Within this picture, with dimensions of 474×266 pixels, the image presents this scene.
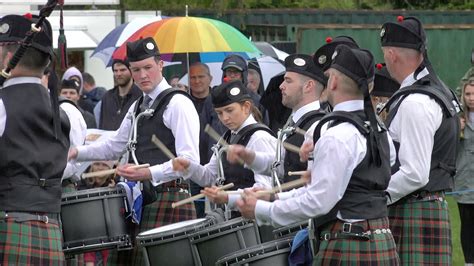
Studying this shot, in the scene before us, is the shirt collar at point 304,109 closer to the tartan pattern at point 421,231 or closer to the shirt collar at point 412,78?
the shirt collar at point 412,78

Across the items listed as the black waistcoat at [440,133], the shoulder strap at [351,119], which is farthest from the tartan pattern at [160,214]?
the shoulder strap at [351,119]

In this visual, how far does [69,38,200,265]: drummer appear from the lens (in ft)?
25.0

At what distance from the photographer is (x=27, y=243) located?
6.22 meters

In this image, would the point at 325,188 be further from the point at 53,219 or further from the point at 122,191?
the point at 122,191

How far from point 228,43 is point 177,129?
3.87 meters

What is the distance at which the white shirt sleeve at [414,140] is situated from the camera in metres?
6.56

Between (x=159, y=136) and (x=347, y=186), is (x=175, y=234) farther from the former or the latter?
(x=347, y=186)

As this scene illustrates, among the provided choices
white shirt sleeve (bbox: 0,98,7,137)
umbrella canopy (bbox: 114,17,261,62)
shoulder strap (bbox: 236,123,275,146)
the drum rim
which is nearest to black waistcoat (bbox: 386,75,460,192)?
shoulder strap (bbox: 236,123,275,146)

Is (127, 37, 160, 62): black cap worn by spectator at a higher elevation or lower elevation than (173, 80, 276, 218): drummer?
higher

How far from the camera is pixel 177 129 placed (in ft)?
25.0

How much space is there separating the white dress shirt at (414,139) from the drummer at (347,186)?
0.50 metres

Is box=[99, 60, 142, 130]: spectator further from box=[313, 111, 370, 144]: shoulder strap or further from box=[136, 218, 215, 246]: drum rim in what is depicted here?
box=[313, 111, 370, 144]: shoulder strap

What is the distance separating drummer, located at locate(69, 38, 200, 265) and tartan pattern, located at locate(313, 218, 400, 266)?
170cm

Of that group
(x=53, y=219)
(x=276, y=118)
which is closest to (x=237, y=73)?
(x=276, y=118)
